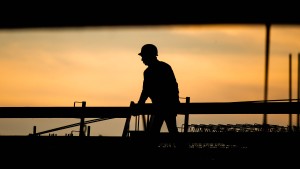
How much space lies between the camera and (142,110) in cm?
739

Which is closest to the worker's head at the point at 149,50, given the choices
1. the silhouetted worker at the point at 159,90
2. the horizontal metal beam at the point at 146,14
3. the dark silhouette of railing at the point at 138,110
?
the silhouetted worker at the point at 159,90

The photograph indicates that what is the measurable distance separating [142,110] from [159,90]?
2.03ft

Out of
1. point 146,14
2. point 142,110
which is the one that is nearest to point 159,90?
point 142,110

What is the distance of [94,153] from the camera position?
699 cm

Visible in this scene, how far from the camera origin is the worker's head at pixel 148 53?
7648 millimetres

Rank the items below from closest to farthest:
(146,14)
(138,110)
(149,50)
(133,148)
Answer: (146,14) < (133,148) < (138,110) < (149,50)

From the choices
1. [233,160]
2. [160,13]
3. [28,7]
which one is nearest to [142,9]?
[160,13]

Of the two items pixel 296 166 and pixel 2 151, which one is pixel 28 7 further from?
pixel 2 151

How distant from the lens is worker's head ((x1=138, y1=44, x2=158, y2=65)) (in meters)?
7.65

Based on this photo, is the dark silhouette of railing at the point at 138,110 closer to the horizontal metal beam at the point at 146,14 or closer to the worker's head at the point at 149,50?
the worker's head at the point at 149,50

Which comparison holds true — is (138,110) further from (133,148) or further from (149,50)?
(149,50)

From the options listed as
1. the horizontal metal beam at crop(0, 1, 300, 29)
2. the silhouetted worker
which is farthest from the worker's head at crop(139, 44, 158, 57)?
the horizontal metal beam at crop(0, 1, 300, 29)

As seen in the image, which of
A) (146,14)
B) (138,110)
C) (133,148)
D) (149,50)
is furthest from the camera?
(149,50)

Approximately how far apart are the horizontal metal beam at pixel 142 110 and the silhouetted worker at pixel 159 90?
3.7 inches
